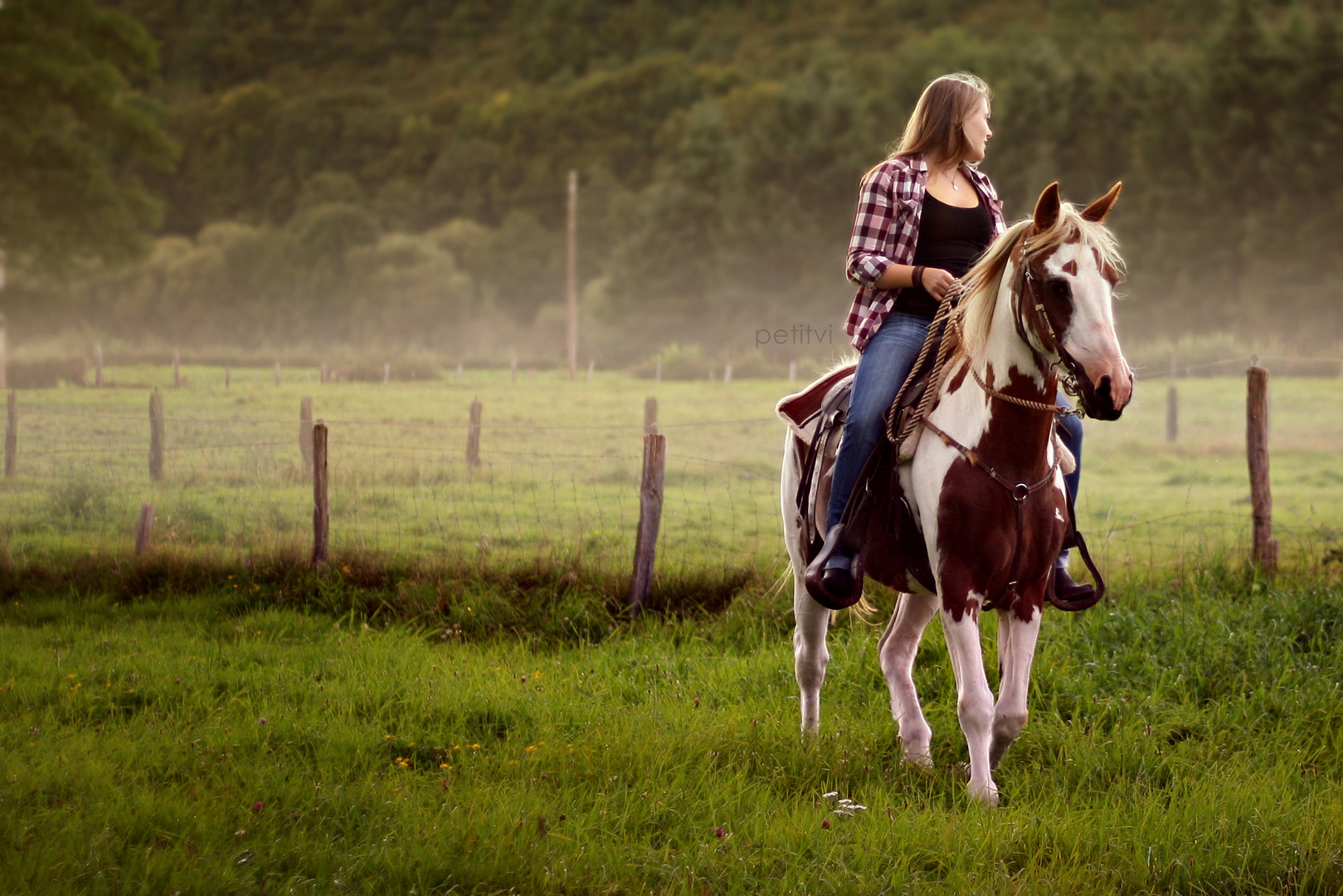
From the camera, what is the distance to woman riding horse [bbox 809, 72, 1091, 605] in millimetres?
4727

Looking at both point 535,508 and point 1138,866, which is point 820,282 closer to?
point 535,508

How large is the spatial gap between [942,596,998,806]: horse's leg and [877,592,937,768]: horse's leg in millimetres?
515

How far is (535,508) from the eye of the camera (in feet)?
40.0

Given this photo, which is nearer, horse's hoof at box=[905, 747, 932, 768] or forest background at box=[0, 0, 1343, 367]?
horse's hoof at box=[905, 747, 932, 768]

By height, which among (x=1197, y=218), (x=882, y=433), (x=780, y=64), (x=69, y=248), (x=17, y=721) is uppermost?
(x=780, y=64)

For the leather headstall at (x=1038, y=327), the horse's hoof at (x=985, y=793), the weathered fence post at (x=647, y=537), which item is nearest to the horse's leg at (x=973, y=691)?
the horse's hoof at (x=985, y=793)

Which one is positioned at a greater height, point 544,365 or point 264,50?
point 264,50

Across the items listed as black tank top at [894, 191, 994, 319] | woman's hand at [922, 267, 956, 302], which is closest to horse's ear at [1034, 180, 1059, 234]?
woman's hand at [922, 267, 956, 302]

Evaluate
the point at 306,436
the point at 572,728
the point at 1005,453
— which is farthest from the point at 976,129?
the point at 306,436

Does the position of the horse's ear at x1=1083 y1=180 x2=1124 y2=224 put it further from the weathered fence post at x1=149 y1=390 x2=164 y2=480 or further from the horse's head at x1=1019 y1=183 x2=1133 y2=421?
the weathered fence post at x1=149 y1=390 x2=164 y2=480

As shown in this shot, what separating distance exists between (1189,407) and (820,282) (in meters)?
24.2

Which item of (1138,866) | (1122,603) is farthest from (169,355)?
(1138,866)

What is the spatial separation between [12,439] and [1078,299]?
13710mm

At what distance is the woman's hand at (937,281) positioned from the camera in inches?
179
